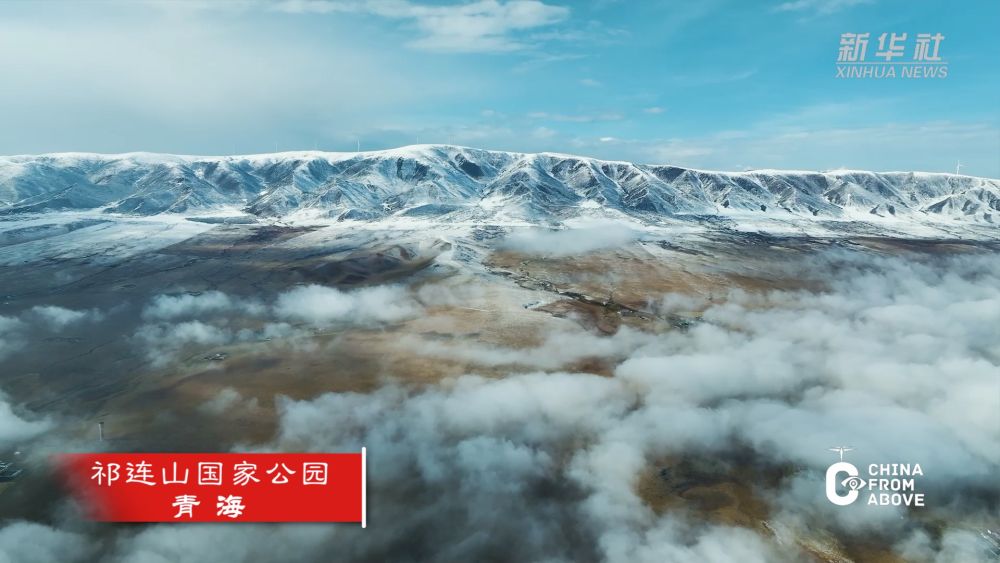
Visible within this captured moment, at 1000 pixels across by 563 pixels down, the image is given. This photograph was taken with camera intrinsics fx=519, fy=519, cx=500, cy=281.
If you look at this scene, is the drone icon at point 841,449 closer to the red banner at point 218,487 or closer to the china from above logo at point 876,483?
the china from above logo at point 876,483

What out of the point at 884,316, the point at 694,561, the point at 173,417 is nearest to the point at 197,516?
the point at 173,417

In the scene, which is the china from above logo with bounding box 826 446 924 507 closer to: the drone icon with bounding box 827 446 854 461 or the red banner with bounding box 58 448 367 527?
the drone icon with bounding box 827 446 854 461

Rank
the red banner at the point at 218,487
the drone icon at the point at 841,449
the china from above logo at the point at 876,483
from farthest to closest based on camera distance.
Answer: the drone icon at the point at 841,449
the china from above logo at the point at 876,483
the red banner at the point at 218,487

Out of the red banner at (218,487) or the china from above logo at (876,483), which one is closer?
the red banner at (218,487)

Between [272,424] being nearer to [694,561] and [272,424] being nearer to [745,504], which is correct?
[694,561]

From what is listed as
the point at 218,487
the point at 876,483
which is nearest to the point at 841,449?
the point at 876,483

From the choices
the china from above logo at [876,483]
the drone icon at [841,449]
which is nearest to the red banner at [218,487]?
the china from above logo at [876,483]

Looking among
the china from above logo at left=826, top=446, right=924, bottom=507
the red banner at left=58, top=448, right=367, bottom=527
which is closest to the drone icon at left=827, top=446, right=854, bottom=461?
the china from above logo at left=826, top=446, right=924, bottom=507
